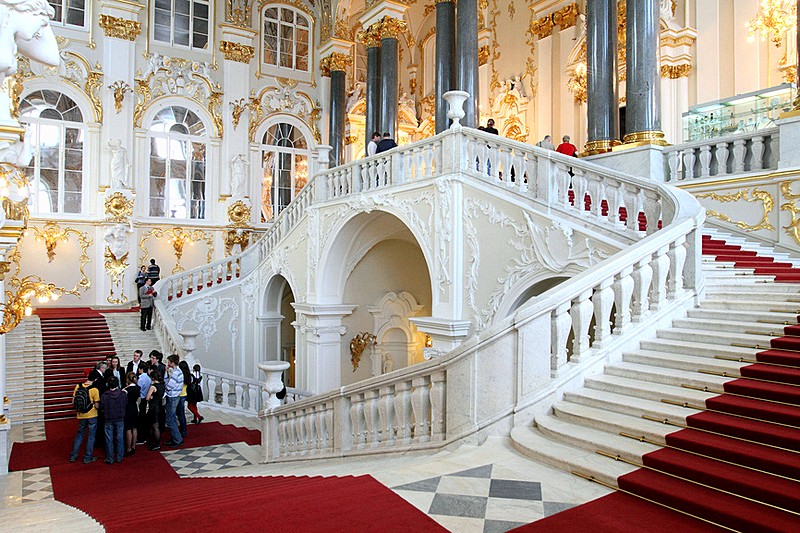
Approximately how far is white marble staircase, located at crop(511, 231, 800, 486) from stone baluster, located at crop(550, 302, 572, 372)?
0.98 ft

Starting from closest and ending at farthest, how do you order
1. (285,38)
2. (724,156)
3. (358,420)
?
(358,420) → (724,156) → (285,38)

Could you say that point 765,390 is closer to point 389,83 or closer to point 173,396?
point 173,396

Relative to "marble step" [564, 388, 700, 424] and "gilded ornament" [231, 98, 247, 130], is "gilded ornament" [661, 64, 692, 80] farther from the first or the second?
"gilded ornament" [231, 98, 247, 130]

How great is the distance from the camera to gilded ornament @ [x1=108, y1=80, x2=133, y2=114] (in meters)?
18.2

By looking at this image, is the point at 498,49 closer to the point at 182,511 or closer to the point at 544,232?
the point at 544,232

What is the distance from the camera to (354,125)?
72.1 feet

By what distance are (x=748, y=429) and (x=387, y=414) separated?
2.95 meters

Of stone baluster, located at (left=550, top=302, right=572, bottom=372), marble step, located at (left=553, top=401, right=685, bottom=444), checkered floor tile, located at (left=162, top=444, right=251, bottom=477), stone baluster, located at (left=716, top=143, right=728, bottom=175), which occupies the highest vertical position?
stone baluster, located at (left=716, top=143, right=728, bottom=175)

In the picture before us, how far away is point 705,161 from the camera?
9016 millimetres

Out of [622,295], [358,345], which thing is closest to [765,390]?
[622,295]

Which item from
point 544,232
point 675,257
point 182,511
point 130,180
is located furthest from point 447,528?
point 130,180

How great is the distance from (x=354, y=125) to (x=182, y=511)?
63.9ft

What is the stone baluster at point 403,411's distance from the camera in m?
5.31

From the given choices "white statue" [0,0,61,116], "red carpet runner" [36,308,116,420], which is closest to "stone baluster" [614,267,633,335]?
"white statue" [0,0,61,116]
